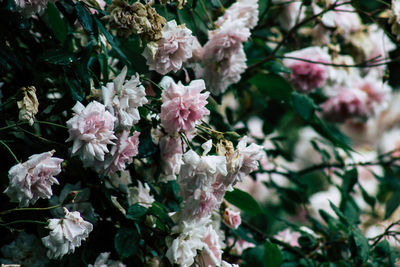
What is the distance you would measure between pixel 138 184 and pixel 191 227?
167 mm

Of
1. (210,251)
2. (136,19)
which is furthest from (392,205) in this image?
(136,19)

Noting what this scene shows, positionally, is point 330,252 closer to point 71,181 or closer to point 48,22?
point 71,181

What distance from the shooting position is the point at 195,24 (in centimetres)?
90

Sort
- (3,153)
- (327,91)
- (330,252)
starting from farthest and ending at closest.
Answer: (327,91), (330,252), (3,153)

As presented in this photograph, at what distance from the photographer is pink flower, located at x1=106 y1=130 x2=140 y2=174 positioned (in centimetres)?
67

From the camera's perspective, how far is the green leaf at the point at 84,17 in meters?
0.70

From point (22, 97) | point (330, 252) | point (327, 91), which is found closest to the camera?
point (22, 97)

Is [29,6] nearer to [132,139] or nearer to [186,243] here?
[132,139]

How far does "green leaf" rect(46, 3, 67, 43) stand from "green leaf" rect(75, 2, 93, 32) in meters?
Result: 0.18

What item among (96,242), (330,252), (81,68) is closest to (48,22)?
(81,68)

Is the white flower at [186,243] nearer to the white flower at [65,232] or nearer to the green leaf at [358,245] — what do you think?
the white flower at [65,232]

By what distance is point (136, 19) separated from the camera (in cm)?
68

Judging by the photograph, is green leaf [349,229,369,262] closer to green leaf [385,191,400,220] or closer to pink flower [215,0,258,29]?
green leaf [385,191,400,220]

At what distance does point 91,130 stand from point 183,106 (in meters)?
0.13
